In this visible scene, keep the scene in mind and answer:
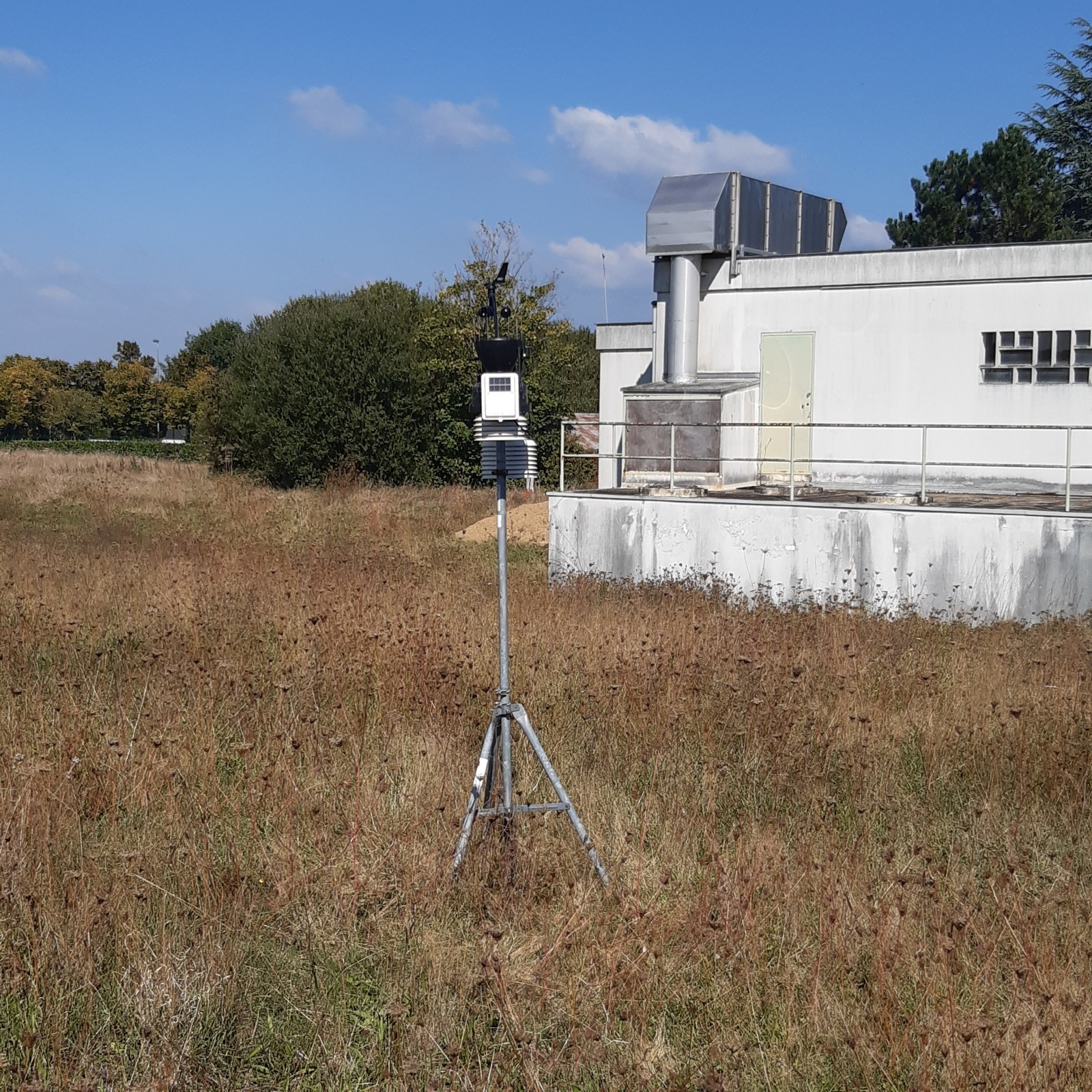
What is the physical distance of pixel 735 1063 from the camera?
3.83 metres

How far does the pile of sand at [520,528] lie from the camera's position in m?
21.1

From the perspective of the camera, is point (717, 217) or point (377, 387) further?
point (377, 387)

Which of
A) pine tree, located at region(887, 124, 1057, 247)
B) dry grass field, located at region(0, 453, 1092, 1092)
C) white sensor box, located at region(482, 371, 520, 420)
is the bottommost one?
dry grass field, located at region(0, 453, 1092, 1092)

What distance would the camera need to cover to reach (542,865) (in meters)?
5.11

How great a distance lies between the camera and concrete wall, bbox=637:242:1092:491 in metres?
17.0

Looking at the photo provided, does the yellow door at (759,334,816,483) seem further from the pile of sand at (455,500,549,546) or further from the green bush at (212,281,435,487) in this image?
the green bush at (212,281,435,487)

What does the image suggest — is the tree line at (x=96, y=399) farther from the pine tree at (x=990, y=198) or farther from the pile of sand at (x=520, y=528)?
the pile of sand at (x=520, y=528)

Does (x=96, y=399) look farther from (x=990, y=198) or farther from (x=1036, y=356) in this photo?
(x=1036, y=356)

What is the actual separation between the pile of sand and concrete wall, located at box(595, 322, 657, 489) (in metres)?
A: 1.77

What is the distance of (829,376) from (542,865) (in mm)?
14417

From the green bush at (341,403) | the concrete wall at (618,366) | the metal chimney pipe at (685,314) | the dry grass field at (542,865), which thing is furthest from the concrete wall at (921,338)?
the green bush at (341,403)

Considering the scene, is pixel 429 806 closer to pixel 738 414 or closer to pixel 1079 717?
pixel 1079 717

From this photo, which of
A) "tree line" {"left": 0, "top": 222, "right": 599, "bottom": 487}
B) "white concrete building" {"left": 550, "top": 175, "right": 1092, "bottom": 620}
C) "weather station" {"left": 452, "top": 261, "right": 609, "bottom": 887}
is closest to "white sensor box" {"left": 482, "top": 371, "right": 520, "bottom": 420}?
"weather station" {"left": 452, "top": 261, "right": 609, "bottom": 887}

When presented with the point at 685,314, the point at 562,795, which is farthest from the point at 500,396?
the point at 685,314
